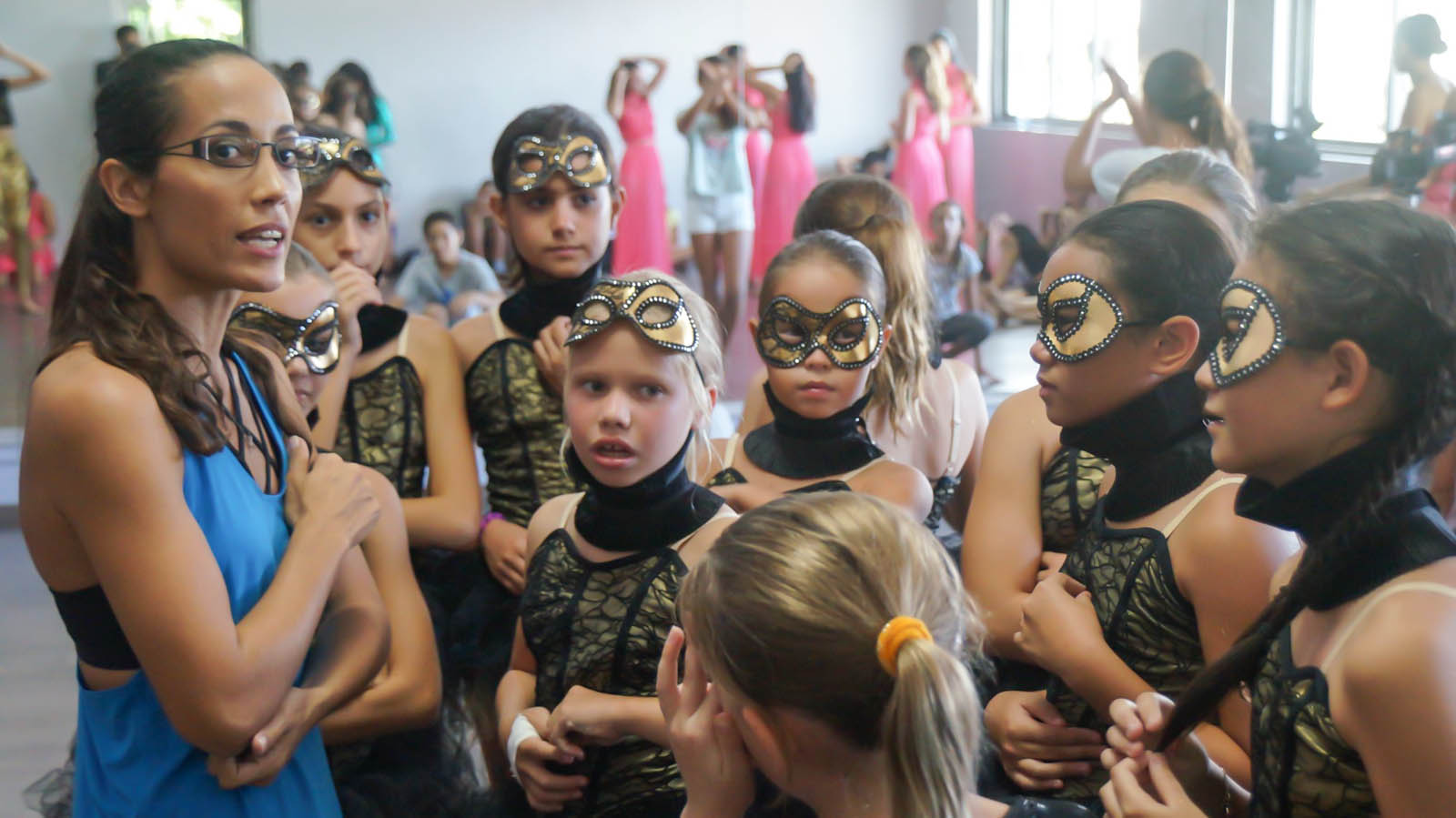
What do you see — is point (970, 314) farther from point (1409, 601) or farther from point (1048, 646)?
point (1409, 601)

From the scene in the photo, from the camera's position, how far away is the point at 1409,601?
135 centimetres

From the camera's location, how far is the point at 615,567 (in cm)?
208

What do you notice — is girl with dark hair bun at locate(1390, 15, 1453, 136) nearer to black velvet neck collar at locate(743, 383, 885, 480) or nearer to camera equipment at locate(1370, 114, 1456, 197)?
camera equipment at locate(1370, 114, 1456, 197)

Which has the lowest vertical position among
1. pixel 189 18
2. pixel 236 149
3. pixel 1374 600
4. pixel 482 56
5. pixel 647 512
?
pixel 647 512

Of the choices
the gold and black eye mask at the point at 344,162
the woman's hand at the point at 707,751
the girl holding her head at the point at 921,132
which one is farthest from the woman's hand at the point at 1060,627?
the girl holding her head at the point at 921,132

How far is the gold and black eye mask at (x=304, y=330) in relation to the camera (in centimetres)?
247

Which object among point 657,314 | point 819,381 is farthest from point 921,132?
point 657,314

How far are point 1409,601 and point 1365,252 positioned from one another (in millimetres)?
389

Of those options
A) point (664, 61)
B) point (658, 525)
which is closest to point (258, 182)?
point (658, 525)

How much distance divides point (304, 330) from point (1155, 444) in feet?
5.11

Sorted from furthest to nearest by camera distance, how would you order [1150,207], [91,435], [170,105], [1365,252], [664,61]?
[664,61], [1150,207], [170,105], [91,435], [1365,252]

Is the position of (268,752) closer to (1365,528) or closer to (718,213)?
(1365,528)

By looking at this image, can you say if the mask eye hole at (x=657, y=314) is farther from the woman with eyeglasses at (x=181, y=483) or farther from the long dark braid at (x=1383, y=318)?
the long dark braid at (x=1383, y=318)

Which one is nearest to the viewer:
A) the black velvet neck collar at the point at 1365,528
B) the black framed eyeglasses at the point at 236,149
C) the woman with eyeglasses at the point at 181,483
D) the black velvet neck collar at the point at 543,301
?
the black velvet neck collar at the point at 1365,528
